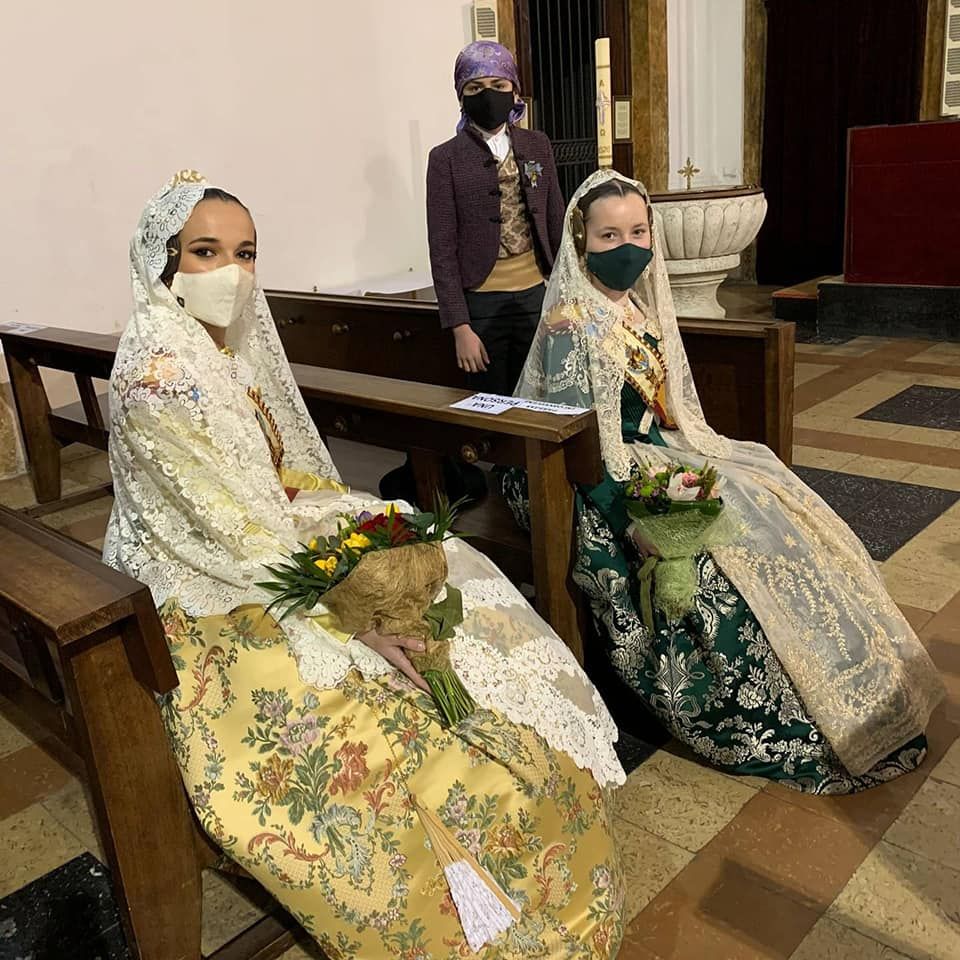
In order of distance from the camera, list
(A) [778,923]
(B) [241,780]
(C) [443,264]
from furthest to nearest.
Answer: (C) [443,264] < (A) [778,923] < (B) [241,780]

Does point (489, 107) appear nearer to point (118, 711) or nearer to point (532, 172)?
point (532, 172)

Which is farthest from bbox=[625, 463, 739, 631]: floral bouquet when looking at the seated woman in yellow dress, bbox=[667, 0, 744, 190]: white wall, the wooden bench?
bbox=[667, 0, 744, 190]: white wall

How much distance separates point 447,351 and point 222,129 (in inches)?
89.9

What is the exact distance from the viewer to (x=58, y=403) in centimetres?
448

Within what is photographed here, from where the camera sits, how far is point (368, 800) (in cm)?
146

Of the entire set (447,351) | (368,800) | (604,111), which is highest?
(604,111)

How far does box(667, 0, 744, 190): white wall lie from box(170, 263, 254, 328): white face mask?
6819 mm

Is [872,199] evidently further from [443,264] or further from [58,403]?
[58,403]

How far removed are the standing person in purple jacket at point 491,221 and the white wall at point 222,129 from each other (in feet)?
6.93

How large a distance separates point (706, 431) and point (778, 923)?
1.04 m

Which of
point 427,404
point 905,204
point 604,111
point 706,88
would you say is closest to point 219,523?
point 427,404

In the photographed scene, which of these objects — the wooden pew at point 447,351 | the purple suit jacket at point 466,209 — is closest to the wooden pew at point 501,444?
the purple suit jacket at point 466,209

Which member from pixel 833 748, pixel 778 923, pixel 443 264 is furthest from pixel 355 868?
pixel 443 264

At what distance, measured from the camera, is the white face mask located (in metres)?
1.72
